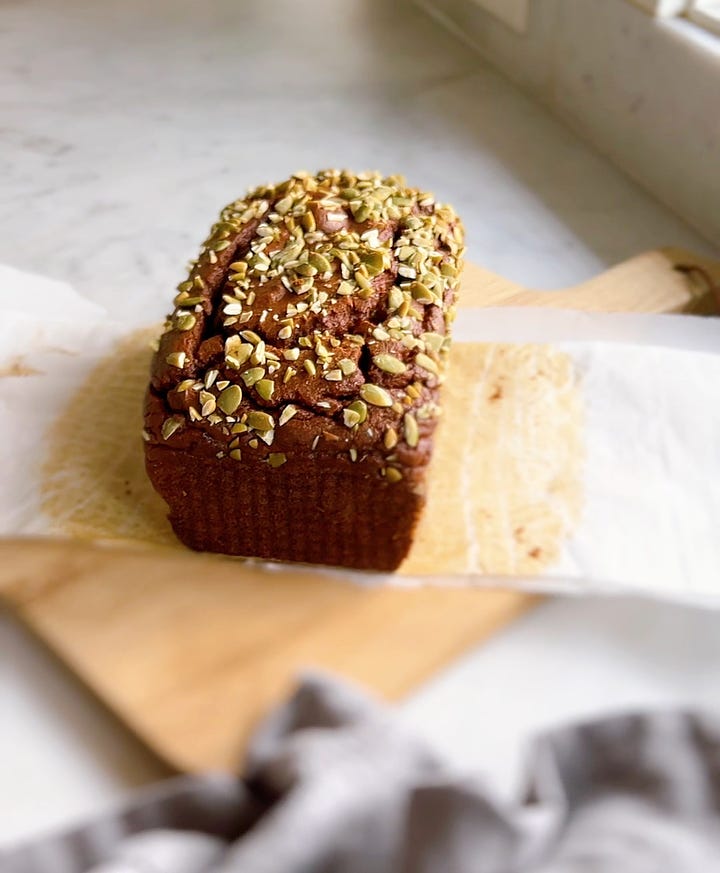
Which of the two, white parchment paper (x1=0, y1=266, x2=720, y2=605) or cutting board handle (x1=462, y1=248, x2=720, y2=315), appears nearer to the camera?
white parchment paper (x1=0, y1=266, x2=720, y2=605)

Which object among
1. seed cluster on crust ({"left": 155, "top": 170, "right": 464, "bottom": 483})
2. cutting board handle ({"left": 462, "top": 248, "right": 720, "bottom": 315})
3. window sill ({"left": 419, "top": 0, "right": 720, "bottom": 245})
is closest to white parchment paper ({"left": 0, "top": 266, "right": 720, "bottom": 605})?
cutting board handle ({"left": 462, "top": 248, "right": 720, "bottom": 315})

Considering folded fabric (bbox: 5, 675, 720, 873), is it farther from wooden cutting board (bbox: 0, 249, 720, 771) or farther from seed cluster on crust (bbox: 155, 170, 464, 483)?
seed cluster on crust (bbox: 155, 170, 464, 483)

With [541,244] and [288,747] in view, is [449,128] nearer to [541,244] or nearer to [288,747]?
[541,244]

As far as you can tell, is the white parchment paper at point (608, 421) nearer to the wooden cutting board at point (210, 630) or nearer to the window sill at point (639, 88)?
the wooden cutting board at point (210, 630)

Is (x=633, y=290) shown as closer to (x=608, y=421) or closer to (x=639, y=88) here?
(x=608, y=421)

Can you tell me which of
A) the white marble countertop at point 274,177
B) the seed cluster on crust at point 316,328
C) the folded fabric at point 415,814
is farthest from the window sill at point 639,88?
the folded fabric at point 415,814

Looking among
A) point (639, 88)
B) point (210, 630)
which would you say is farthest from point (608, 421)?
point (639, 88)
